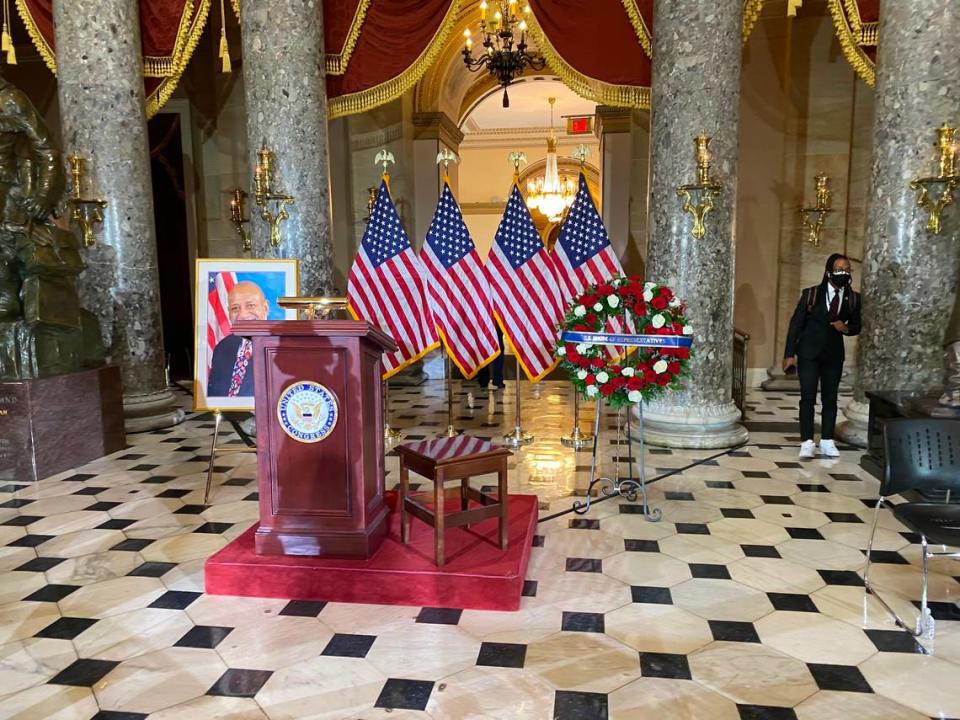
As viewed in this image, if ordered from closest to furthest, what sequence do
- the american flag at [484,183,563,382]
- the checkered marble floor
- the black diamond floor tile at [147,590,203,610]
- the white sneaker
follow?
the checkered marble floor → the black diamond floor tile at [147,590,203,610] → the white sneaker → the american flag at [484,183,563,382]

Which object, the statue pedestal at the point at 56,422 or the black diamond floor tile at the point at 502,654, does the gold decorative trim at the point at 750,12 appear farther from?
the statue pedestal at the point at 56,422

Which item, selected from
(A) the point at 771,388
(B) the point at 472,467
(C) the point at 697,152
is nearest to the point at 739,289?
(A) the point at 771,388

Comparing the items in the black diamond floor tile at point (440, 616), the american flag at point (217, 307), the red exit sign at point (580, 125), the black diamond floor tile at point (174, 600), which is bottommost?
the black diamond floor tile at point (174, 600)

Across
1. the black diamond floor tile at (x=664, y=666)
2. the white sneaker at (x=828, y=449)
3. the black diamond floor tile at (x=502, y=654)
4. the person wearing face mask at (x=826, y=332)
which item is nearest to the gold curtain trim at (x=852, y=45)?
the person wearing face mask at (x=826, y=332)

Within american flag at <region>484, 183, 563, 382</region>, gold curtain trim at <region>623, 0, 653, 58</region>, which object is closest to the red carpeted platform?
american flag at <region>484, 183, 563, 382</region>

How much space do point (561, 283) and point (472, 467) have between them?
360 cm

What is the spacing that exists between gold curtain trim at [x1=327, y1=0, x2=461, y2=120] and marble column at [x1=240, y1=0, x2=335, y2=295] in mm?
364

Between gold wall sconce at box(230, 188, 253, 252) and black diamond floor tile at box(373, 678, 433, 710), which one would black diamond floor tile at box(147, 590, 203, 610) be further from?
gold wall sconce at box(230, 188, 253, 252)

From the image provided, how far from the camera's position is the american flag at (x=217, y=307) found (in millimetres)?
5395

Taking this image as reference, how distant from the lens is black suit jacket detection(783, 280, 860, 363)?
6.05 meters

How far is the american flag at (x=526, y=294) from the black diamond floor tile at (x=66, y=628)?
4371 mm

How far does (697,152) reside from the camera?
253 inches

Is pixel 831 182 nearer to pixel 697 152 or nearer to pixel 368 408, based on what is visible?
pixel 697 152

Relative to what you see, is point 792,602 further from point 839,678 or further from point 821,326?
point 821,326
